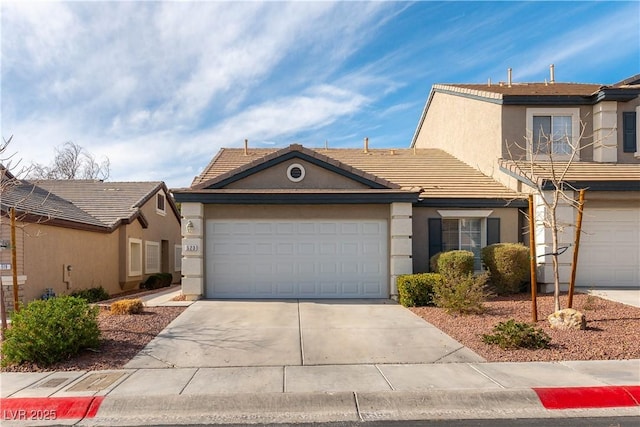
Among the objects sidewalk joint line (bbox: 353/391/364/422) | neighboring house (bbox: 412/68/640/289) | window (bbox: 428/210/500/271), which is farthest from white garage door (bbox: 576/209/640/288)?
sidewalk joint line (bbox: 353/391/364/422)

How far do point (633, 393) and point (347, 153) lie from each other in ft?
47.3

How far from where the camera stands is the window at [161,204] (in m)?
23.2

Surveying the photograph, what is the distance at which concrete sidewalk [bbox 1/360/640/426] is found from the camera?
5594 millimetres

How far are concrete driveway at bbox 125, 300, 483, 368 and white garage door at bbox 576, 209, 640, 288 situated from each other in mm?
6345

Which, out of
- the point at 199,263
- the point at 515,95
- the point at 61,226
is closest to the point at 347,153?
the point at 515,95

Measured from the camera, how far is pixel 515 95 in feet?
51.4

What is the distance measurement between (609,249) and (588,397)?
9.42 meters

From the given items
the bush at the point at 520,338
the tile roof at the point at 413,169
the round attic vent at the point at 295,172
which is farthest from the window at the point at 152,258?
the bush at the point at 520,338

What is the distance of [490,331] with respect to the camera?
351 inches

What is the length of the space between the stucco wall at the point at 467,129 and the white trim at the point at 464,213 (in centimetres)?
275

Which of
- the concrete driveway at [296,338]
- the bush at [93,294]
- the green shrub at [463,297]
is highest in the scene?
the green shrub at [463,297]

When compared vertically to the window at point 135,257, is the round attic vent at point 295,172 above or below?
above

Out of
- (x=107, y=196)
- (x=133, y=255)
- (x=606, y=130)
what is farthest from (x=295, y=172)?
(x=107, y=196)

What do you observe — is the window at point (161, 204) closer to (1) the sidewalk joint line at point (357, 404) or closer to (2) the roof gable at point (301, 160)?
(2) the roof gable at point (301, 160)
